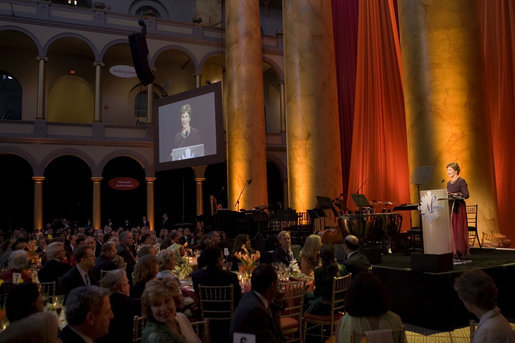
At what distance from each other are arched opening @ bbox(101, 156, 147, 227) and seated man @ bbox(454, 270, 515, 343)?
1874 centimetres

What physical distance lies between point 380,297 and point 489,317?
520 mm

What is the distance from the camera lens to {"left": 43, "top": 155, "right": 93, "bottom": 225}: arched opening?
1941 cm

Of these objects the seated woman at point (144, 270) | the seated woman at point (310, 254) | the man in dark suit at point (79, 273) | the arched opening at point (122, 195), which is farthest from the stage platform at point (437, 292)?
the arched opening at point (122, 195)

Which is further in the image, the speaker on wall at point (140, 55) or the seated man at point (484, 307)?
the speaker on wall at point (140, 55)

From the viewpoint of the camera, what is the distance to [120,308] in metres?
3.04

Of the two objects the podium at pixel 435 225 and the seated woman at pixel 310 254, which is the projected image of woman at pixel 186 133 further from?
the podium at pixel 435 225

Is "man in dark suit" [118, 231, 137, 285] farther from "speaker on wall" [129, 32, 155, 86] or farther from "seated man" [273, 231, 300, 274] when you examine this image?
"speaker on wall" [129, 32, 155, 86]

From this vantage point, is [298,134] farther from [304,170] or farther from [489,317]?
[489,317]

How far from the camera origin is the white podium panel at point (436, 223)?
5.04 metres

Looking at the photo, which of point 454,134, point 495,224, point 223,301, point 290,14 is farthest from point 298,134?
point 223,301

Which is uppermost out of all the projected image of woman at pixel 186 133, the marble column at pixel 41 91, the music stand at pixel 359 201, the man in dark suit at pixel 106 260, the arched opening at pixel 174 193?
the marble column at pixel 41 91

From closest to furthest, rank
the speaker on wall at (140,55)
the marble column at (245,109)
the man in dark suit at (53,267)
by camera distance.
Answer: the man in dark suit at (53,267) → the marble column at (245,109) → the speaker on wall at (140,55)

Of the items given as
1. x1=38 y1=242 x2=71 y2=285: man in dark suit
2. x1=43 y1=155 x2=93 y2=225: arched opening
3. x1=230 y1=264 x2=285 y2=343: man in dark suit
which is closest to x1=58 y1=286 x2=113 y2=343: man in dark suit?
x1=230 y1=264 x2=285 y2=343: man in dark suit

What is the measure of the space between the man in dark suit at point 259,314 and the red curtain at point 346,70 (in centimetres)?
996
